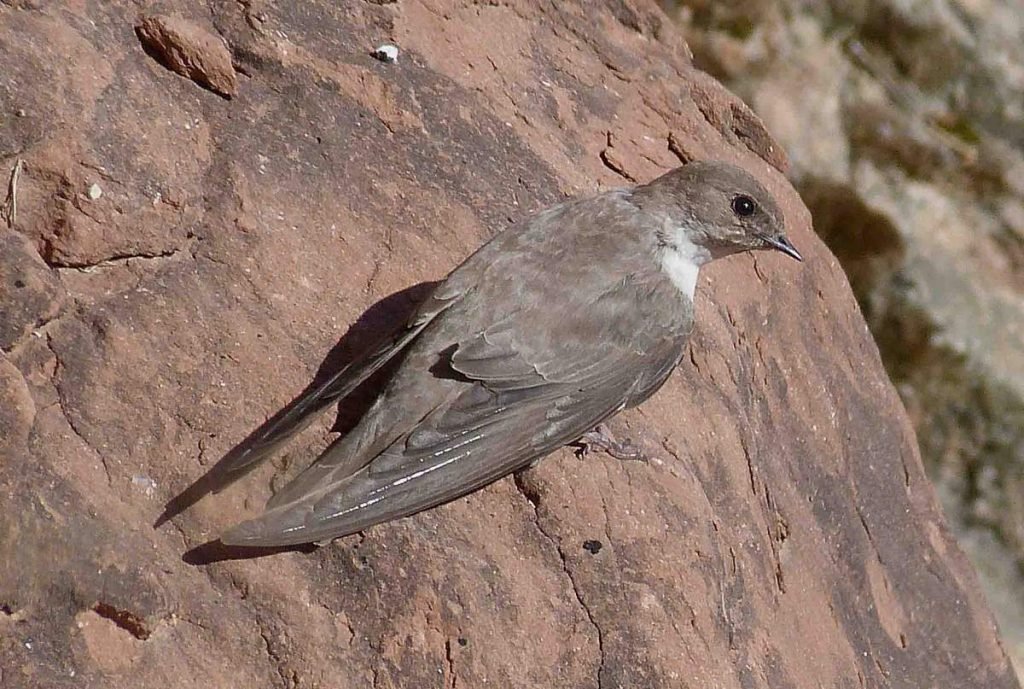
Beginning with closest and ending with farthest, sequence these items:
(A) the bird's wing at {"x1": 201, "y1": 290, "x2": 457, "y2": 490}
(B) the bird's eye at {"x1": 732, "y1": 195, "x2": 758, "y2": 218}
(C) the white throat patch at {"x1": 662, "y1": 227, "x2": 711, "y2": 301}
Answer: (A) the bird's wing at {"x1": 201, "y1": 290, "x2": 457, "y2": 490}
(C) the white throat patch at {"x1": 662, "y1": 227, "x2": 711, "y2": 301}
(B) the bird's eye at {"x1": 732, "y1": 195, "x2": 758, "y2": 218}

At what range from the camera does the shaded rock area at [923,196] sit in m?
7.58

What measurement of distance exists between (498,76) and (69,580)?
9.00ft

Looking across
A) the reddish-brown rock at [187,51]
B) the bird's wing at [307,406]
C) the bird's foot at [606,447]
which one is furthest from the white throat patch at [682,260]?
the reddish-brown rock at [187,51]

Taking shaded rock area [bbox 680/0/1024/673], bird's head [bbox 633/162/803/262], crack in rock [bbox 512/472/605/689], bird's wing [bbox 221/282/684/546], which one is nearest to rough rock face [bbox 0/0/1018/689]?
crack in rock [bbox 512/472/605/689]

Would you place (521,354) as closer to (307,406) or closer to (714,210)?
(307,406)

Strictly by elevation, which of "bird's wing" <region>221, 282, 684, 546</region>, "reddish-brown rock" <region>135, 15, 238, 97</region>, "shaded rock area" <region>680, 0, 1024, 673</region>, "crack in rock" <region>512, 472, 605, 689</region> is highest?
"reddish-brown rock" <region>135, 15, 238, 97</region>

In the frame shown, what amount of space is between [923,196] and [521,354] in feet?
14.5

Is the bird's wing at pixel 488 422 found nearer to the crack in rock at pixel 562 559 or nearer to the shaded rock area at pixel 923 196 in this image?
the crack in rock at pixel 562 559

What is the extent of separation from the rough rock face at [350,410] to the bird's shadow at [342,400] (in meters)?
0.02

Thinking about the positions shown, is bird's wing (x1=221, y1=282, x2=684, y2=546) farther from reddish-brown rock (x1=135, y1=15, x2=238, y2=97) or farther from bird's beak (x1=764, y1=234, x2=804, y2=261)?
reddish-brown rock (x1=135, y1=15, x2=238, y2=97)

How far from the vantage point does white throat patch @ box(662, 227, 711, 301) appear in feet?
15.3

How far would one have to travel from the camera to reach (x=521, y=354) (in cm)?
414

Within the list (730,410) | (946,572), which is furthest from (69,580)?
(946,572)

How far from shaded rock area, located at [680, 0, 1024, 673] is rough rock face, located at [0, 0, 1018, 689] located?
226 centimetres
